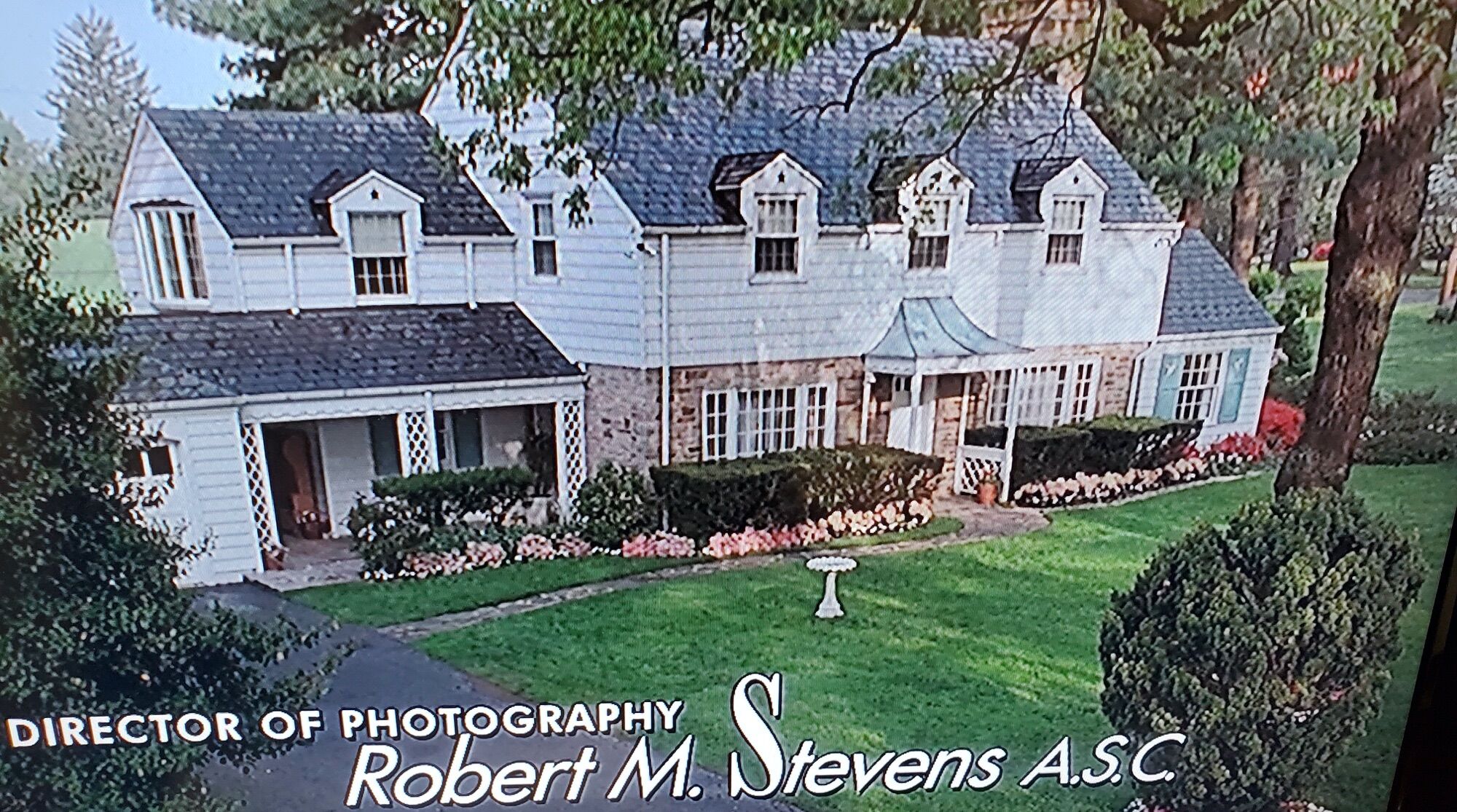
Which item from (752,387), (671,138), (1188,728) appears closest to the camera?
(671,138)

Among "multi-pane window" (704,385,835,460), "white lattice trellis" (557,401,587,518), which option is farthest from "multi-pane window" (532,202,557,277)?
"multi-pane window" (704,385,835,460)

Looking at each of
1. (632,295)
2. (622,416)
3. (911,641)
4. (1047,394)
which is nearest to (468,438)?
(622,416)

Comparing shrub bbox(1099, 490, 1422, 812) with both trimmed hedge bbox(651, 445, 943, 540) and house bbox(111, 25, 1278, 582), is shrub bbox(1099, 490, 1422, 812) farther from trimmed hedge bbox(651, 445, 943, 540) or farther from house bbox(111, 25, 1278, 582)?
trimmed hedge bbox(651, 445, 943, 540)

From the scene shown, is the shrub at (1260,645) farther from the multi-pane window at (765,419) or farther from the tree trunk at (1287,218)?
the multi-pane window at (765,419)

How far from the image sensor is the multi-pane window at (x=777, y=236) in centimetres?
135

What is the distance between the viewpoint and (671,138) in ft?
4.22

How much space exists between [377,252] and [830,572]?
0.88 m

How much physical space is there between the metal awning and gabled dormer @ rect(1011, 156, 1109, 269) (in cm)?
17

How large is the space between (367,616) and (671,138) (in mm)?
901

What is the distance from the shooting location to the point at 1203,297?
4.80 feet

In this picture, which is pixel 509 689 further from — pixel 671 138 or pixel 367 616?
pixel 671 138

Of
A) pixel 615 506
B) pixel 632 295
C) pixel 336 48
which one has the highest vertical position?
pixel 336 48

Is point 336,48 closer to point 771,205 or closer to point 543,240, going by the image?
point 543,240

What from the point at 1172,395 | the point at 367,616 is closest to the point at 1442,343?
the point at 1172,395
